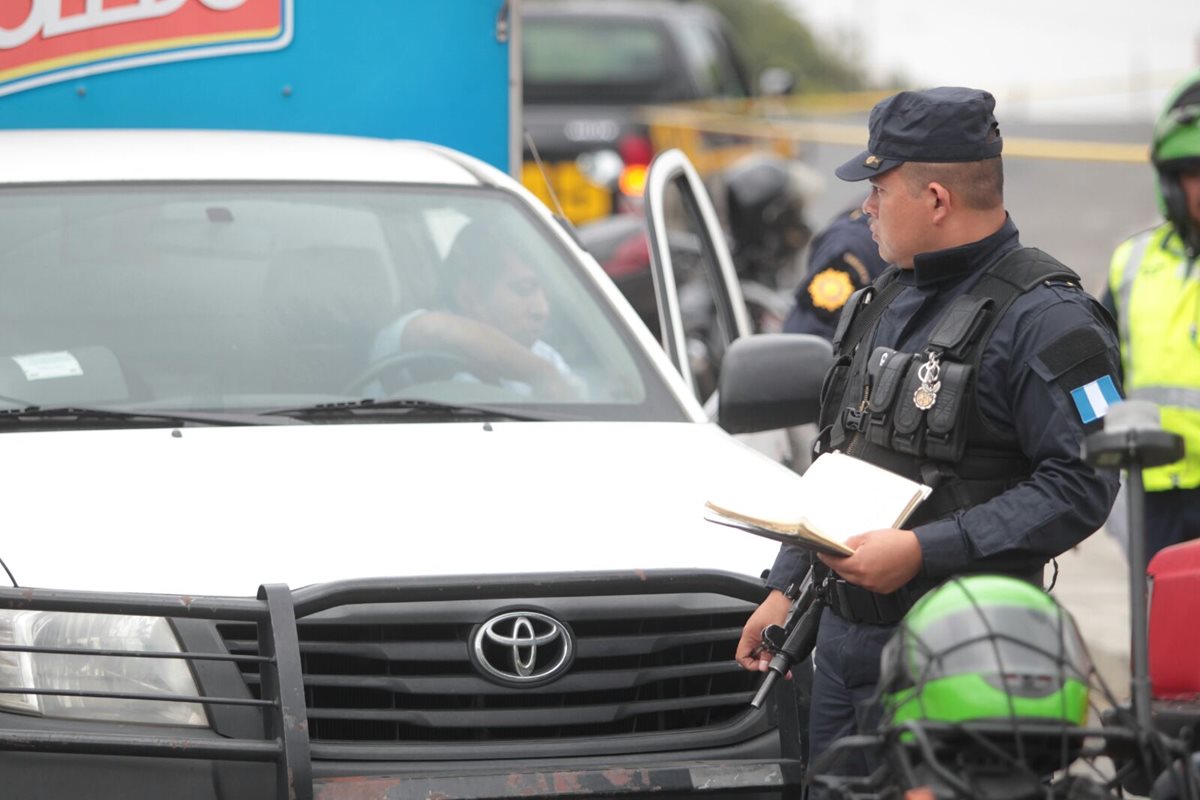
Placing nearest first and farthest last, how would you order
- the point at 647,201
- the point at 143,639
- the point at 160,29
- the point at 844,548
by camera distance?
the point at 844,548
the point at 143,639
the point at 647,201
the point at 160,29

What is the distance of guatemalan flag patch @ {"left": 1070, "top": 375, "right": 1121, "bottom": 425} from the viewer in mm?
3100

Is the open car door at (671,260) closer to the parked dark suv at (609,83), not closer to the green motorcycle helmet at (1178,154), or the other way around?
the green motorcycle helmet at (1178,154)

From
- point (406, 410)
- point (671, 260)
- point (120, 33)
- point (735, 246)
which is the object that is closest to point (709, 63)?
point (735, 246)

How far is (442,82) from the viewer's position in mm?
6160

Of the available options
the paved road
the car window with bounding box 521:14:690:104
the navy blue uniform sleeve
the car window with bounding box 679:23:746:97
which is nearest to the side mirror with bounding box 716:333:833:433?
the navy blue uniform sleeve

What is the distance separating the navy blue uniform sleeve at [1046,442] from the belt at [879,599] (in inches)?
3.0

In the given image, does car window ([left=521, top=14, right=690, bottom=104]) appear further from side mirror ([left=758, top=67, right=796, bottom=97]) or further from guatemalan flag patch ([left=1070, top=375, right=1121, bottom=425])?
guatemalan flag patch ([left=1070, top=375, right=1121, bottom=425])

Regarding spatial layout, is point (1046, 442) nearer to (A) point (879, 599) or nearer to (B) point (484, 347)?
(A) point (879, 599)

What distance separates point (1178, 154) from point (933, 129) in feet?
3.35

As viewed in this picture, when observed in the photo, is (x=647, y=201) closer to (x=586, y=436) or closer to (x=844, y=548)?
(x=586, y=436)

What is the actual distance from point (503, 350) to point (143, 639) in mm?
1483

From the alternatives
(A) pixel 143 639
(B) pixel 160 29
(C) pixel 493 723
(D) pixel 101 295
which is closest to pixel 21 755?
(A) pixel 143 639

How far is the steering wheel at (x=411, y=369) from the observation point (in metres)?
4.38

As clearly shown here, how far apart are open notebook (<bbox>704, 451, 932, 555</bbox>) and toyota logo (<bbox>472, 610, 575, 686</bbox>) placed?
0.38m
